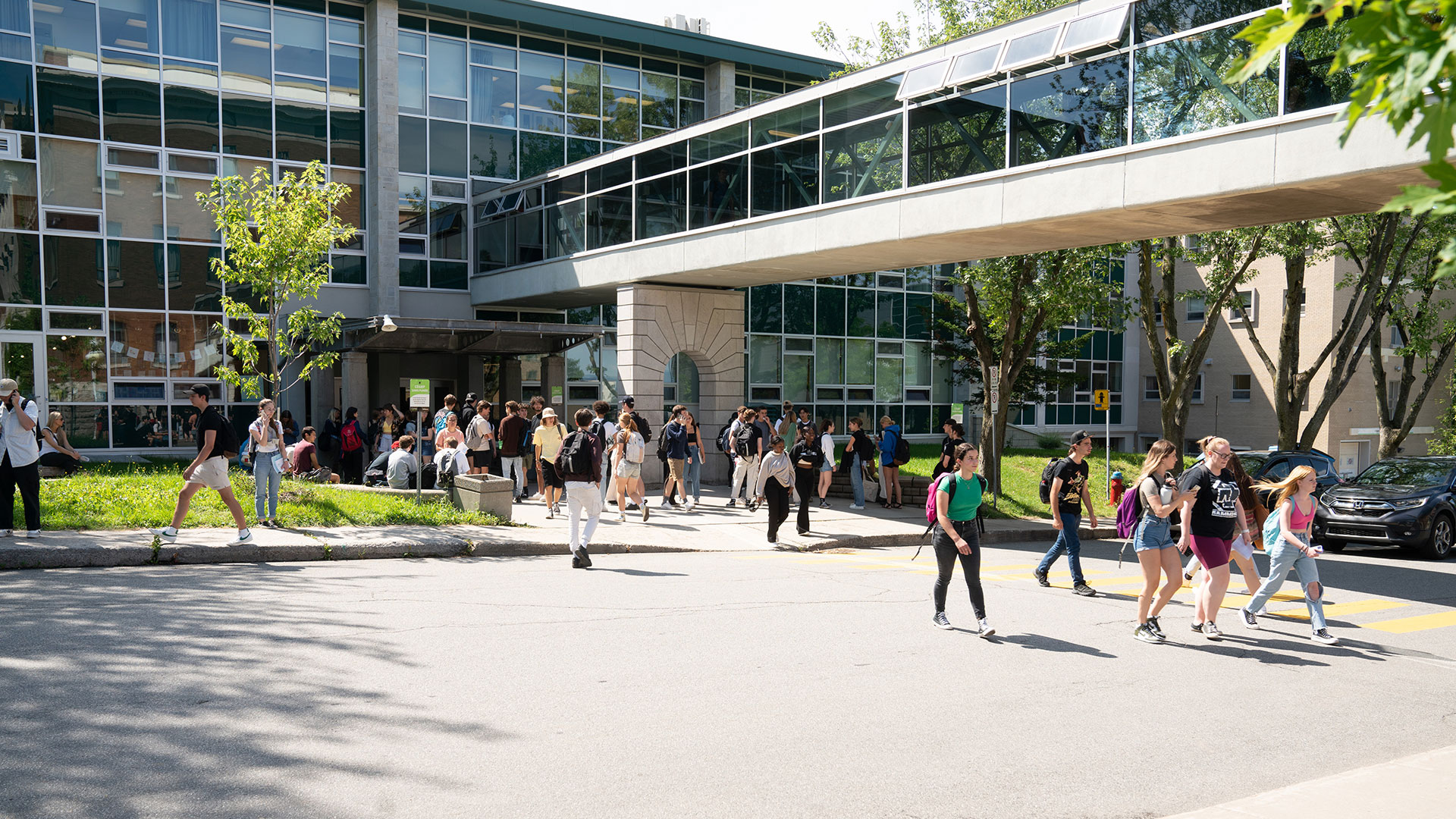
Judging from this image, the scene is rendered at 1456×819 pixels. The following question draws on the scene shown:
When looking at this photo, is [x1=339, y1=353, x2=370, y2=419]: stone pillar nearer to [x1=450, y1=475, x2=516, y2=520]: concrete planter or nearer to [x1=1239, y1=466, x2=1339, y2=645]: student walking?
[x1=450, y1=475, x2=516, y2=520]: concrete planter

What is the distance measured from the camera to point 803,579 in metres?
12.1

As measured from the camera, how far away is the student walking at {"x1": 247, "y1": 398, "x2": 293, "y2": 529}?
13.5 meters

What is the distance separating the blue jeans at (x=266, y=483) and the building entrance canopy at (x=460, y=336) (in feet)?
24.5

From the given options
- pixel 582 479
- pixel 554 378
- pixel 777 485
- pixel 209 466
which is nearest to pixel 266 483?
pixel 209 466

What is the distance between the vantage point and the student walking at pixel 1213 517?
9102 mm

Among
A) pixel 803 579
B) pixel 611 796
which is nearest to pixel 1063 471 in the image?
pixel 803 579

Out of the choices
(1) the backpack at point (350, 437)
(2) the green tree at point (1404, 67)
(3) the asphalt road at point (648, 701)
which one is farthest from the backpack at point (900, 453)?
(2) the green tree at point (1404, 67)

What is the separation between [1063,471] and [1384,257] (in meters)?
16.4

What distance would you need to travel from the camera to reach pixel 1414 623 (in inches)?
419

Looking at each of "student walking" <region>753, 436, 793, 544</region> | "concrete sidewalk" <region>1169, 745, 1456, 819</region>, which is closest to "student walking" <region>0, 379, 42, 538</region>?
"student walking" <region>753, 436, 793, 544</region>

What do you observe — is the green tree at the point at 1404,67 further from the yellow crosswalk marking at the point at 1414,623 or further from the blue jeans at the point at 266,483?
the blue jeans at the point at 266,483

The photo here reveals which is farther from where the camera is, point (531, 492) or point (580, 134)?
point (580, 134)

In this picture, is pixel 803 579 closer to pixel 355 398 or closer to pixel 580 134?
pixel 355 398

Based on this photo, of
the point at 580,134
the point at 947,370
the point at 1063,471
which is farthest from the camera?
the point at 947,370
